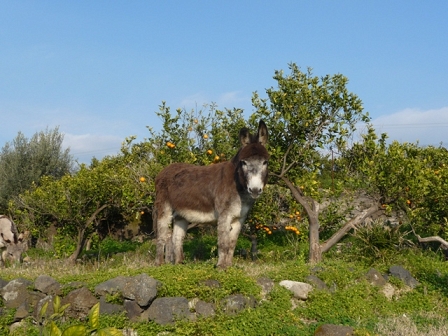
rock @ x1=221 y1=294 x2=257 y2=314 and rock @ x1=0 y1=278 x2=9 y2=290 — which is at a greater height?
rock @ x1=0 y1=278 x2=9 y2=290

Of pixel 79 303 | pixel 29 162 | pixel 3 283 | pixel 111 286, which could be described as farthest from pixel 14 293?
pixel 29 162

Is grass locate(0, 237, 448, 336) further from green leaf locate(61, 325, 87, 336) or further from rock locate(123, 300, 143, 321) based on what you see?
green leaf locate(61, 325, 87, 336)

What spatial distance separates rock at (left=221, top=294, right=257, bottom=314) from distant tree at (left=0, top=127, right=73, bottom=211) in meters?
16.7

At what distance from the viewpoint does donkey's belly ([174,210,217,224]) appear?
1003cm

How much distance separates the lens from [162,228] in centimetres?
1106

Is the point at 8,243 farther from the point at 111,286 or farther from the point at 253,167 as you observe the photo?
the point at 253,167

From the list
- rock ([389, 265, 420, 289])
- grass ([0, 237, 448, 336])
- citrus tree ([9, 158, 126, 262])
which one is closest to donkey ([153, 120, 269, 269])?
grass ([0, 237, 448, 336])

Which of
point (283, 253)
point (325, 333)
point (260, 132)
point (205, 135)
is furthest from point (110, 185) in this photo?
point (325, 333)

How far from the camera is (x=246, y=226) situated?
13969 millimetres

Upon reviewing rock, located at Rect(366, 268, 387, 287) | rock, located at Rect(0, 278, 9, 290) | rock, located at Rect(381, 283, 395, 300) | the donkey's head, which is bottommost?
rock, located at Rect(381, 283, 395, 300)

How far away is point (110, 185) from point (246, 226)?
14.0 feet

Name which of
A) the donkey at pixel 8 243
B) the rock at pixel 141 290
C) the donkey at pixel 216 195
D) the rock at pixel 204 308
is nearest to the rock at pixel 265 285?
the rock at pixel 204 308

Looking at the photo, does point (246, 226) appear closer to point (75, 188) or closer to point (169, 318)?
point (75, 188)

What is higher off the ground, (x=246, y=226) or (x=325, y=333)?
(x=246, y=226)
